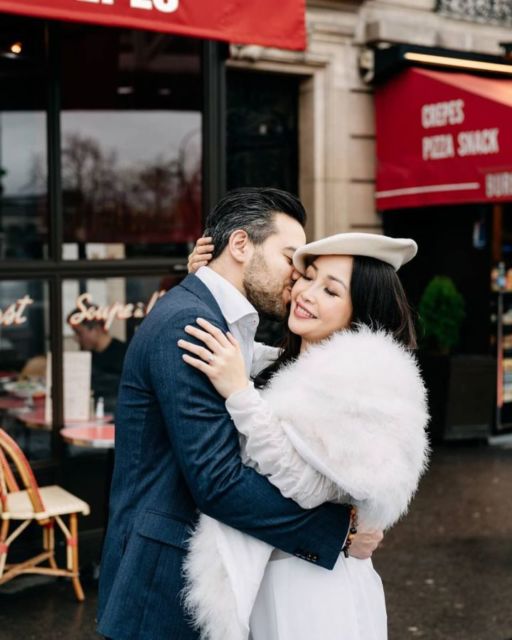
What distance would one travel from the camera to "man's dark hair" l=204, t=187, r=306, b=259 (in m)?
2.76

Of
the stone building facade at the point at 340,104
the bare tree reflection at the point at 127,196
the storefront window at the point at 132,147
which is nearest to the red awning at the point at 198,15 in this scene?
the storefront window at the point at 132,147

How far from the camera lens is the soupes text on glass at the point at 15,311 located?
6090 mm

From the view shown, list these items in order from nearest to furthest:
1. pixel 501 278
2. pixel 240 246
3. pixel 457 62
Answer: pixel 240 246
pixel 457 62
pixel 501 278

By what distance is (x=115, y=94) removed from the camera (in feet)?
24.5

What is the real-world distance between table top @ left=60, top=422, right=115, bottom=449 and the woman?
2.95 metres

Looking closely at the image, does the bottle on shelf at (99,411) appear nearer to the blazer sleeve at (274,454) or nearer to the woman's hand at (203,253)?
the woman's hand at (203,253)

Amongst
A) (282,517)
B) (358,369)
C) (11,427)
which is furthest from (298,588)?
(11,427)

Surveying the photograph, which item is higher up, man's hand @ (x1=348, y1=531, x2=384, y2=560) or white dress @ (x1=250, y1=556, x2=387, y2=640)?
man's hand @ (x1=348, y1=531, x2=384, y2=560)

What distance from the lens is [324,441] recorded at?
235 cm

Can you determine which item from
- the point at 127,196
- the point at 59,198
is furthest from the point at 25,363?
the point at 127,196

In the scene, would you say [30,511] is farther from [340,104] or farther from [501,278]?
[501,278]

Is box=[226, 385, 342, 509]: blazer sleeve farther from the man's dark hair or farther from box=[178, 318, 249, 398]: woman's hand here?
the man's dark hair

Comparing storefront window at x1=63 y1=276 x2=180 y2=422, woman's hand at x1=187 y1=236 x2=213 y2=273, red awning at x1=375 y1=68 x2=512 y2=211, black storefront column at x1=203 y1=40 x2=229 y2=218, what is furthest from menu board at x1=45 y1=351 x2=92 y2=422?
red awning at x1=375 y1=68 x2=512 y2=211

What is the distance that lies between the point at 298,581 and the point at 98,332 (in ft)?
13.6
